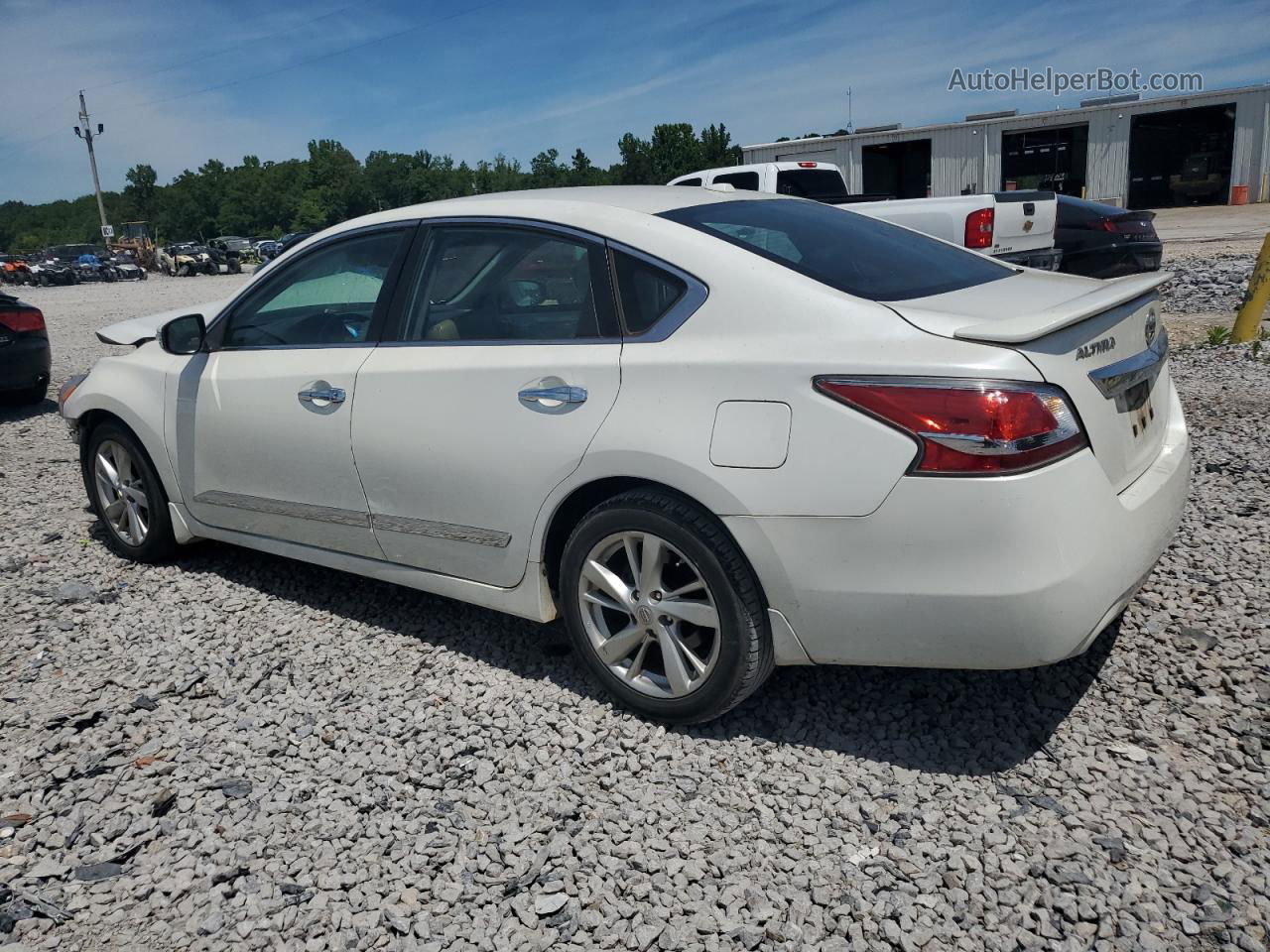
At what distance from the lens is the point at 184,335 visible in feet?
14.0

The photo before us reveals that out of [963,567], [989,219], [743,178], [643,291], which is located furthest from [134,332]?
[743,178]

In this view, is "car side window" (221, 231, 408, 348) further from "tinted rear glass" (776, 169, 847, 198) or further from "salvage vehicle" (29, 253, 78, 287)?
"salvage vehicle" (29, 253, 78, 287)

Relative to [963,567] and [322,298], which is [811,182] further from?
[963,567]

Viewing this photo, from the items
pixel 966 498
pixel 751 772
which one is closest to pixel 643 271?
pixel 966 498

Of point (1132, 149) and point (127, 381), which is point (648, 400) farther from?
point (1132, 149)

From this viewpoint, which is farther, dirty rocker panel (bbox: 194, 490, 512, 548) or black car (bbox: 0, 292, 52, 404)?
black car (bbox: 0, 292, 52, 404)

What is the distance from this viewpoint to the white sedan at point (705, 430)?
2.48 meters

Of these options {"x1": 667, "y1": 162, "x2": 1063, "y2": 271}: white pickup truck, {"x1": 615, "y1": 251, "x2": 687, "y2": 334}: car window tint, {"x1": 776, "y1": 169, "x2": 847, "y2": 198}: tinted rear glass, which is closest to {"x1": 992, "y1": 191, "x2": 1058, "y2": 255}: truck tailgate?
{"x1": 667, "y1": 162, "x2": 1063, "y2": 271}: white pickup truck

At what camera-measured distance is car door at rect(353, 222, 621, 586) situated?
3.09m

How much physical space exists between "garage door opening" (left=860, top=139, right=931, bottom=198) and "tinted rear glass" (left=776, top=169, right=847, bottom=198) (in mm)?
27477

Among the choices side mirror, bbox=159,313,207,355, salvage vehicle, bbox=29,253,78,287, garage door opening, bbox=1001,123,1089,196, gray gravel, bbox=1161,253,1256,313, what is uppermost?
garage door opening, bbox=1001,123,1089,196

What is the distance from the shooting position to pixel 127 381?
4598mm

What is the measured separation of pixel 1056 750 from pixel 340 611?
281 cm

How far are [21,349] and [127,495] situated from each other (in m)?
5.53
